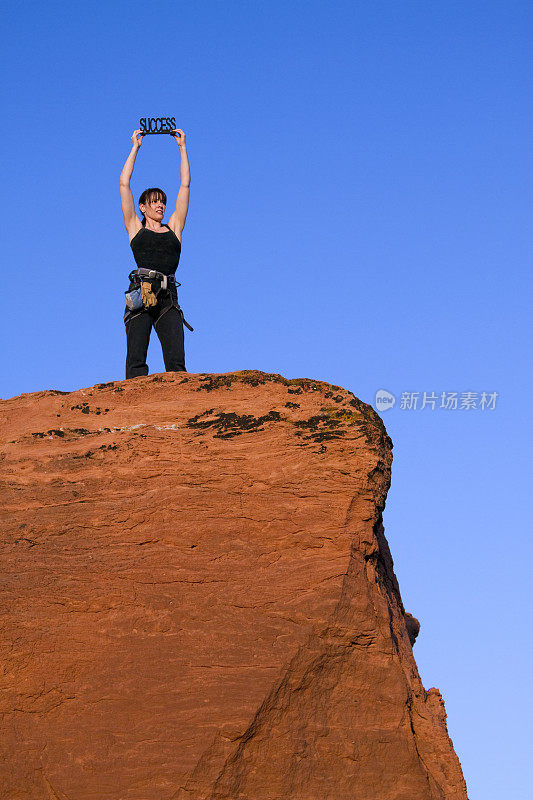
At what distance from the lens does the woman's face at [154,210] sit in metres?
9.50

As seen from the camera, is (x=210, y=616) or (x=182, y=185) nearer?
(x=210, y=616)

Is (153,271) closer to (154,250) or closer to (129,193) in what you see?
(154,250)

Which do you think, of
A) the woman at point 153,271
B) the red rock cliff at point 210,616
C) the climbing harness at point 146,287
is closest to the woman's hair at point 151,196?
the woman at point 153,271

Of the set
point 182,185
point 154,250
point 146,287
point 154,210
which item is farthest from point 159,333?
point 182,185

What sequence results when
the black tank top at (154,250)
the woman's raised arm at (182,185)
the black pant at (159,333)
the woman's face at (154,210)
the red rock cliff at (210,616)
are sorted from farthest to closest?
the woman's raised arm at (182,185)
the woman's face at (154,210)
the black tank top at (154,250)
the black pant at (159,333)
the red rock cliff at (210,616)

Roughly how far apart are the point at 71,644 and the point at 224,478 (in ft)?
5.60

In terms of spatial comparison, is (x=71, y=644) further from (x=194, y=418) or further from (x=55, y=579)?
(x=194, y=418)

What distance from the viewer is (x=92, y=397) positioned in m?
7.74

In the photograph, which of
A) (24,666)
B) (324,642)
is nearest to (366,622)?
(324,642)

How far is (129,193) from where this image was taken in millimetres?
9445

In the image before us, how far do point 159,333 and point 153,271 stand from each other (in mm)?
683

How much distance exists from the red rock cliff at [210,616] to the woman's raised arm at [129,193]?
10.0 feet

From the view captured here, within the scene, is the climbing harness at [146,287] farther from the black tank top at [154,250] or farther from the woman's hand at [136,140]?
the woman's hand at [136,140]

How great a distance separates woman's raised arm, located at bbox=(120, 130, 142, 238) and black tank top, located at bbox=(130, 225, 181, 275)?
0.51 feet
